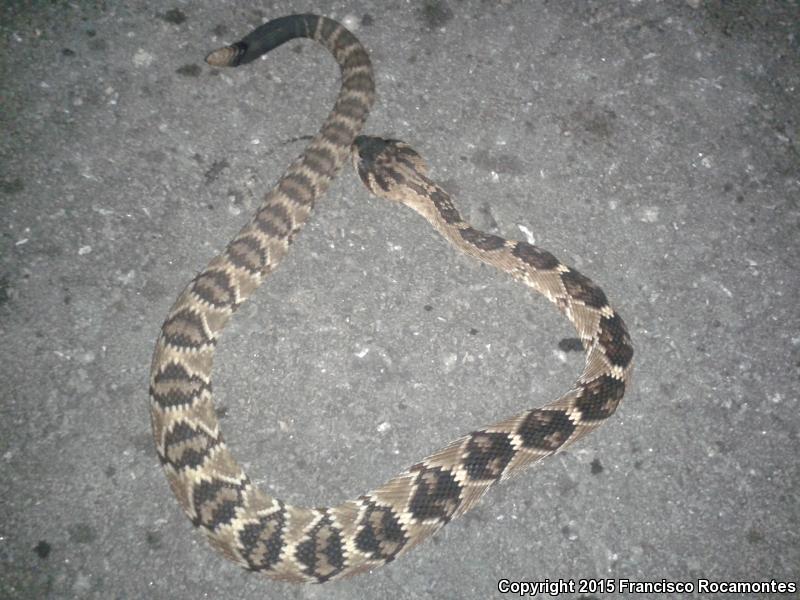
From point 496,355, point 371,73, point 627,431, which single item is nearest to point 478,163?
point 371,73

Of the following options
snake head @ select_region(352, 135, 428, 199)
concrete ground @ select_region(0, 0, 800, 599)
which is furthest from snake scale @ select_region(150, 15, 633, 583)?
concrete ground @ select_region(0, 0, 800, 599)

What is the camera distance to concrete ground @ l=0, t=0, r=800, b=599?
3.41 meters

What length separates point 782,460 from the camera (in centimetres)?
375

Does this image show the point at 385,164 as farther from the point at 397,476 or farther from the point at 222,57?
the point at 397,476

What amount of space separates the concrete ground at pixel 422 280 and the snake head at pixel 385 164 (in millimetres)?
150

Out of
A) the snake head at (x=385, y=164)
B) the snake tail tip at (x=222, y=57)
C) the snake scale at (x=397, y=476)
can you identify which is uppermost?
the snake tail tip at (x=222, y=57)

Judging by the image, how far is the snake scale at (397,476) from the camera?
312 cm

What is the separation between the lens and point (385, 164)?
13.3ft

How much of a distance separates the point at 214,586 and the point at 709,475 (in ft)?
10.2

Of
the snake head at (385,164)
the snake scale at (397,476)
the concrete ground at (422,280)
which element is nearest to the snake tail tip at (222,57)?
the snake scale at (397,476)

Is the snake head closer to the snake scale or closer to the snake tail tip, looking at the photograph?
the snake scale

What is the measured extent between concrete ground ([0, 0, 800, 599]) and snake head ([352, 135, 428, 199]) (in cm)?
15

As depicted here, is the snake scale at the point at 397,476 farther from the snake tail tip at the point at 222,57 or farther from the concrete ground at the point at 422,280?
the concrete ground at the point at 422,280

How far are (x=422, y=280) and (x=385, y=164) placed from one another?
0.87 m
